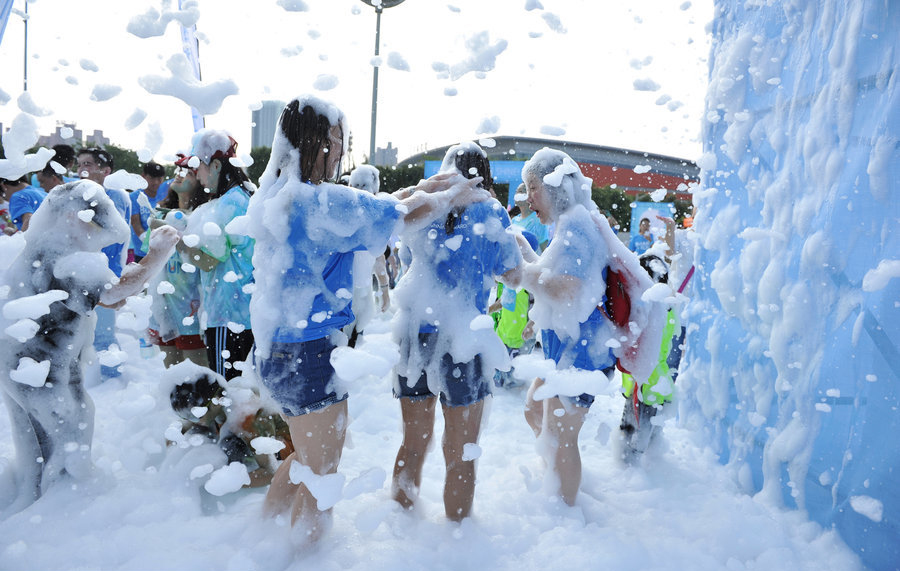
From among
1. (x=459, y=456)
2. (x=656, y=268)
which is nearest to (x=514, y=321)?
(x=656, y=268)

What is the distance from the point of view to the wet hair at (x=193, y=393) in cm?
283


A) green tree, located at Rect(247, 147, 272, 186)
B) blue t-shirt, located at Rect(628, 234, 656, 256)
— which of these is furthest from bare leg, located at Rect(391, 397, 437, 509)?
green tree, located at Rect(247, 147, 272, 186)

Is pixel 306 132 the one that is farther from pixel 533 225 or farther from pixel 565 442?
pixel 533 225

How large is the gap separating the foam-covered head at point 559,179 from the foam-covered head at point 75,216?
187 cm

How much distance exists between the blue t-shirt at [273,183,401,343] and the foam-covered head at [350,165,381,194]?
2.37 meters

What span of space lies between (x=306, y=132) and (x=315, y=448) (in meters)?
1.11

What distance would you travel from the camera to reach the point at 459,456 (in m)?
2.47

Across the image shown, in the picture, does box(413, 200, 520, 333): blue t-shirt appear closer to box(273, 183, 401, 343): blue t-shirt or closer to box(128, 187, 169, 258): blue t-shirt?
box(273, 183, 401, 343): blue t-shirt

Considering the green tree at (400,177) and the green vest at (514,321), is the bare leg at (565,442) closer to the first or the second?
the green vest at (514,321)

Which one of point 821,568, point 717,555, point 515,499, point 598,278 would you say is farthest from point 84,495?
point 821,568

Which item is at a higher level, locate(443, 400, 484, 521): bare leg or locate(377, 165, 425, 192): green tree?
locate(377, 165, 425, 192): green tree

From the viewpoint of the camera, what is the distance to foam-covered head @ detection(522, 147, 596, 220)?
262 cm

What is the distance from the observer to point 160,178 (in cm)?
542

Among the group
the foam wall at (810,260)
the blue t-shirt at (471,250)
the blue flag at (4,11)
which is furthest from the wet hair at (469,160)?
the blue flag at (4,11)
